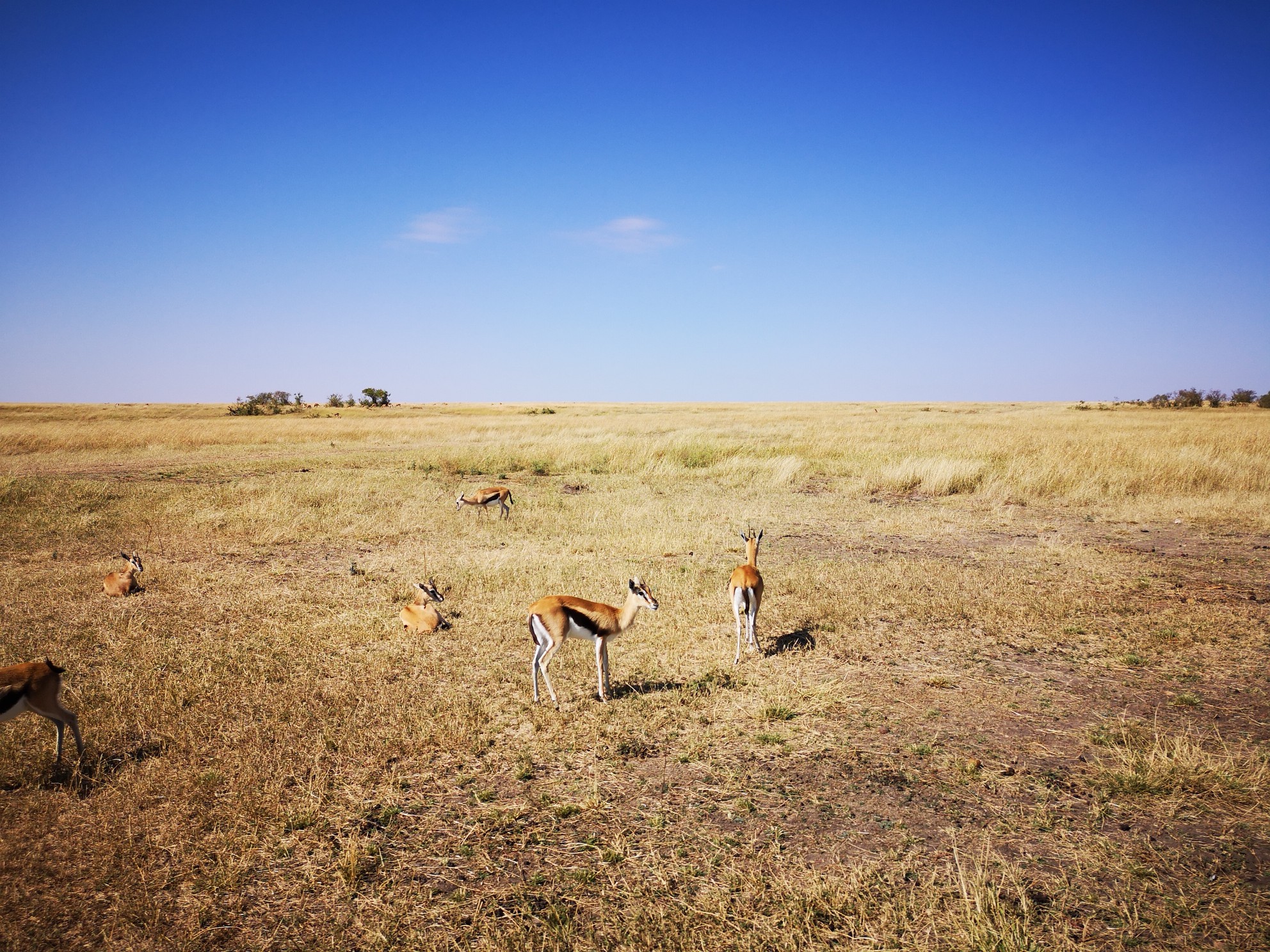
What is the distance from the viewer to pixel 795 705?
22.6ft

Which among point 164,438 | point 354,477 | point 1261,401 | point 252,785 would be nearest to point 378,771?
point 252,785

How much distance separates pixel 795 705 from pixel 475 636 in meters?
4.66

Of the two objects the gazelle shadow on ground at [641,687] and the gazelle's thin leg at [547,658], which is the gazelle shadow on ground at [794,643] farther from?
the gazelle's thin leg at [547,658]

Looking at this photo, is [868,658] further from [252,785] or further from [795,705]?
[252,785]

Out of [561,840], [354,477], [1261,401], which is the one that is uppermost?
[1261,401]

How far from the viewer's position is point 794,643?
879 cm

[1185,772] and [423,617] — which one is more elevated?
[423,617]

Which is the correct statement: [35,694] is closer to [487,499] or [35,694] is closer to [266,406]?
[487,499]

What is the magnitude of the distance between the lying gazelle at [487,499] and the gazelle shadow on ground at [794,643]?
991cm

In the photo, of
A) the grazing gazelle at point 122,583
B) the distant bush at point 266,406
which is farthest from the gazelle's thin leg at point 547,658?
the distant bush at point 266,406

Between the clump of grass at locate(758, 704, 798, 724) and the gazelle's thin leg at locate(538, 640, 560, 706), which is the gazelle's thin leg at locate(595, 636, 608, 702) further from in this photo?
the clump of grass at locate(758, 704, 798, 724)

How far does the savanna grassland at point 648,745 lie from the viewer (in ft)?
13.6

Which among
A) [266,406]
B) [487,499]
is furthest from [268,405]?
[487,499]

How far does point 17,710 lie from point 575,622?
16.1ft
